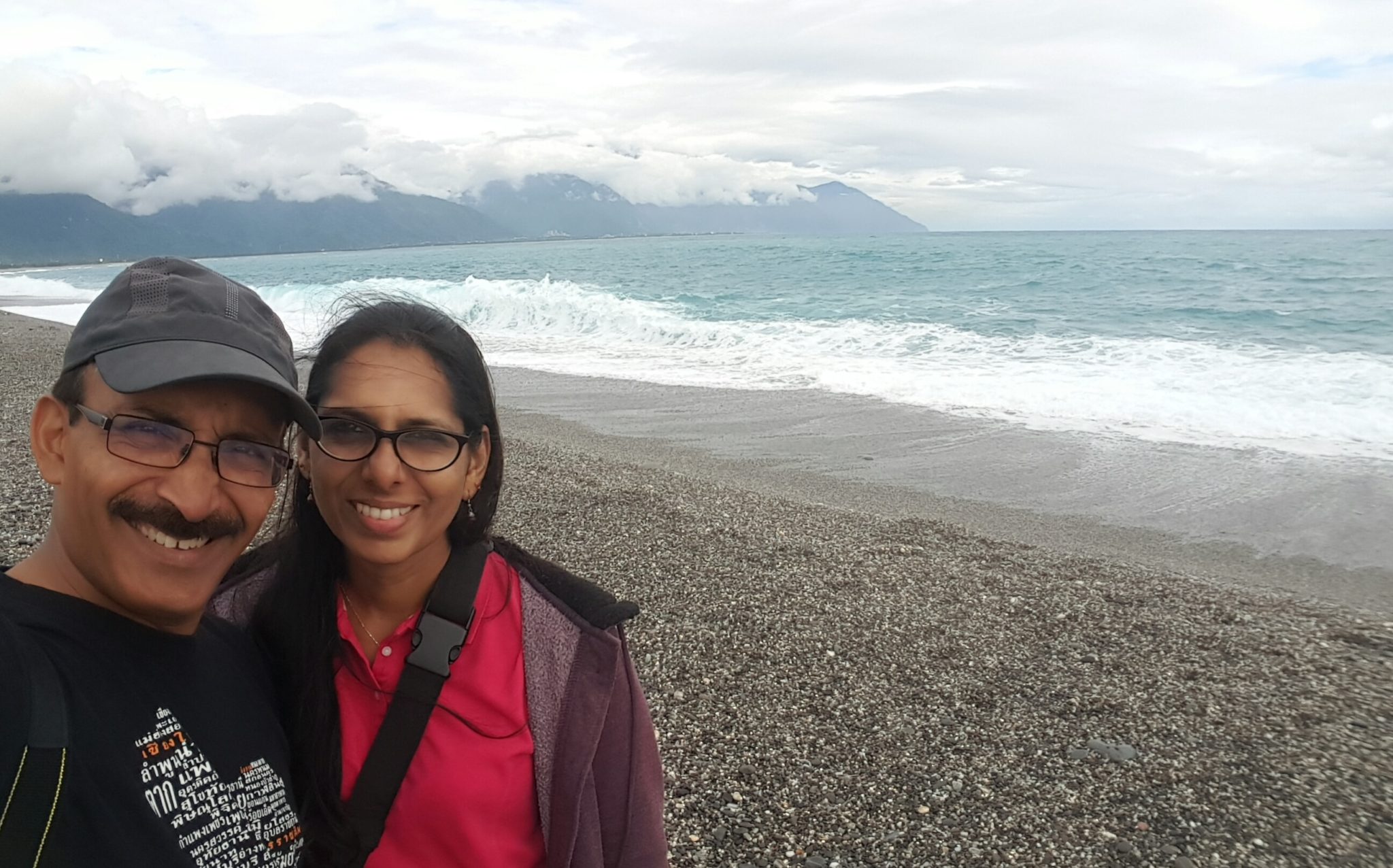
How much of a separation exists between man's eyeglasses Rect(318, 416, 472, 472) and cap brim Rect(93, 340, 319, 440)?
1.33ft

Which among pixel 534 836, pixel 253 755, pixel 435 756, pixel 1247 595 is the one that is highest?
pixel 253 755

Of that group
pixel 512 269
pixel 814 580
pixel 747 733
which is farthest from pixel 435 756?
pixel 512 269

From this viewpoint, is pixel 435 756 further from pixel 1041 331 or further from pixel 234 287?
pixel 1041 331

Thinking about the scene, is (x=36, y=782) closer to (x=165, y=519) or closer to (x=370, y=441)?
(x=165, y=519)

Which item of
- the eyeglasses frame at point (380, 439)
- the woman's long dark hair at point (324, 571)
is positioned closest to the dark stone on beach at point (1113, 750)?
the woman's long dark hair at point (324, 571)

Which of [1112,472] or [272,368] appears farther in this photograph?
[1112,472]

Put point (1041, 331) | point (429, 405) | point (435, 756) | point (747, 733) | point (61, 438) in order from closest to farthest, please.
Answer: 1. point (61, 438)
2. point (435, 756)
3. point (429, 405)
4. point (747, 733)
5. point (1041, 331)

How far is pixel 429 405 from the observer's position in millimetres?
1925

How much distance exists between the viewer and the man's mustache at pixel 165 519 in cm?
136

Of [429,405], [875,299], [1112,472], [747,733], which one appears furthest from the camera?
[875,299]

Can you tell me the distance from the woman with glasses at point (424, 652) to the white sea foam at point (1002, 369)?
20.7 ft

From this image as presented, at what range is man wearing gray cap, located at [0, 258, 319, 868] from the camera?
121cm

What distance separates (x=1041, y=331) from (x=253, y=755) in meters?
24.8

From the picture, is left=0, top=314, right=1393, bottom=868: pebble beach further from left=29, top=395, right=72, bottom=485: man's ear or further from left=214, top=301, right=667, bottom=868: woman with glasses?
left=29, top=395, right=72, bottom=485: man's ear
